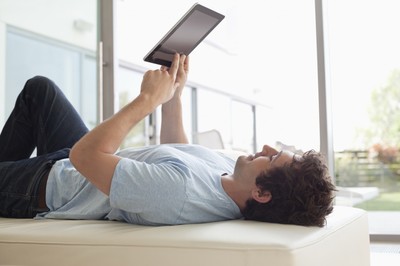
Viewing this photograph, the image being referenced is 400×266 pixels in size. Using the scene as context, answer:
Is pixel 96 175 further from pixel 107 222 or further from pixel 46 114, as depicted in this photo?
pixel 46 114

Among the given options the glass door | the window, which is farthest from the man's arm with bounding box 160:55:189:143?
the window

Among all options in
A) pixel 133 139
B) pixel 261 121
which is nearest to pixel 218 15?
pixel 133 139

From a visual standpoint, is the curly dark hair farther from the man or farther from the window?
the window

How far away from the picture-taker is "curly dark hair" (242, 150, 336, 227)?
4.39 feet

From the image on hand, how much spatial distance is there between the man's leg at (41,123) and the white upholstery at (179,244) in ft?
2.06

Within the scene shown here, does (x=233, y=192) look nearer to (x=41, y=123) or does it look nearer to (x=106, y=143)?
(x=106, y=143)

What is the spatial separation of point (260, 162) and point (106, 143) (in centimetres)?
43

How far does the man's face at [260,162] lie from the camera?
139 centimetres

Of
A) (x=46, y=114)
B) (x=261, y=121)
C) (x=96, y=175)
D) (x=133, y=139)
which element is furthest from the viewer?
(x=261, y=121)

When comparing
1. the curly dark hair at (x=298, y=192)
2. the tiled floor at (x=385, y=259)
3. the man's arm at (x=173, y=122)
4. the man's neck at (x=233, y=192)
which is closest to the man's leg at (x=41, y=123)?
the man's arm at (x=173, y=122)

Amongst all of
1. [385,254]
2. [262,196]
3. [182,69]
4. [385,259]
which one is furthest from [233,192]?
[385,254]

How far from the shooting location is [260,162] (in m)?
1.41

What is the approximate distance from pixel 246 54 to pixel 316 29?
17.2 feet

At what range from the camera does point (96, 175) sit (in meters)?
1.30
